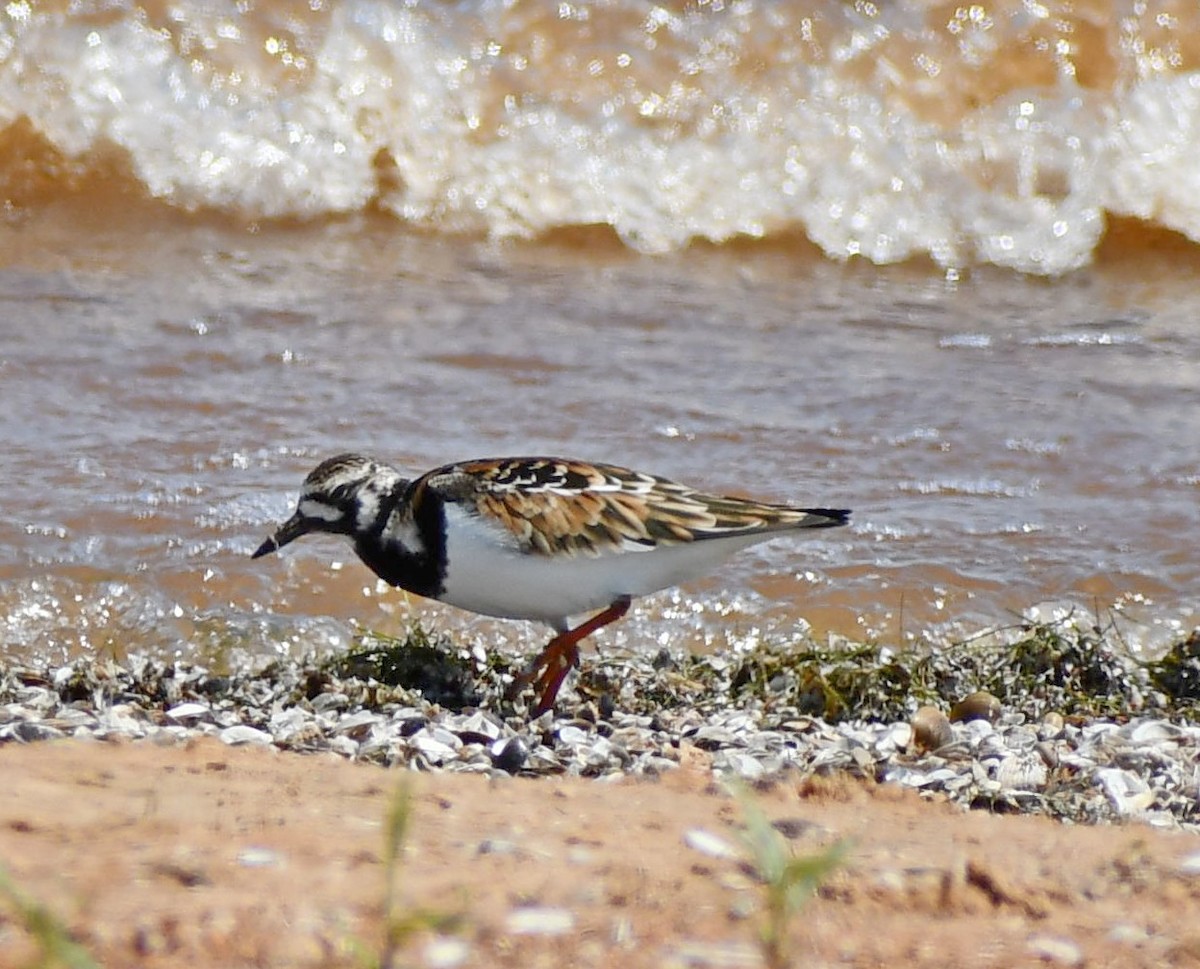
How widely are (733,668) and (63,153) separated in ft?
24.0

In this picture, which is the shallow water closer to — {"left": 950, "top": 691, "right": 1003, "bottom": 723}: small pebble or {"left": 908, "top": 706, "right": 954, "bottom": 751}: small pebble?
{"left": 950, "top": 691, "right": 1003, "bottom": 723}: small pebble

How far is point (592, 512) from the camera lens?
17.5ft

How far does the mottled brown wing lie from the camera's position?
529 centimetres

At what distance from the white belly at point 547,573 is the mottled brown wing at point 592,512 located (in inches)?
1.6

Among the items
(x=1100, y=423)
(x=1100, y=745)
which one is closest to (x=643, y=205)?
(x=1100, y=423)

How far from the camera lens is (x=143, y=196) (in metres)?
11.1

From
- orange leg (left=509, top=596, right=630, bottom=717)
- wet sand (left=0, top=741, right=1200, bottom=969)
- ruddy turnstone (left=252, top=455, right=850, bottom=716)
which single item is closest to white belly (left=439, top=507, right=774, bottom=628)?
ruddy turnstone (left=252, top=455, right=850, bottom=716)

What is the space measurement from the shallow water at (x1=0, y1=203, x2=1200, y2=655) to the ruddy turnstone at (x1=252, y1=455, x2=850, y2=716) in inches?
30.2

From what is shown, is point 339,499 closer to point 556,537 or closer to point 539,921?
point 556,537

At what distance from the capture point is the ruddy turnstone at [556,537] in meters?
5.28

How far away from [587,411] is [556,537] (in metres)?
2.98

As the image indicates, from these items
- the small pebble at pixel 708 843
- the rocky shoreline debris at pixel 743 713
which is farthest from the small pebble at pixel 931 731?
the small pebble at pixel 708 843

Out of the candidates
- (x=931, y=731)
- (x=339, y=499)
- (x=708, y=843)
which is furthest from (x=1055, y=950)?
(x=339, y=499)

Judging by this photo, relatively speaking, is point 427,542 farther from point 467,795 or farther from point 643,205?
point 643,205
